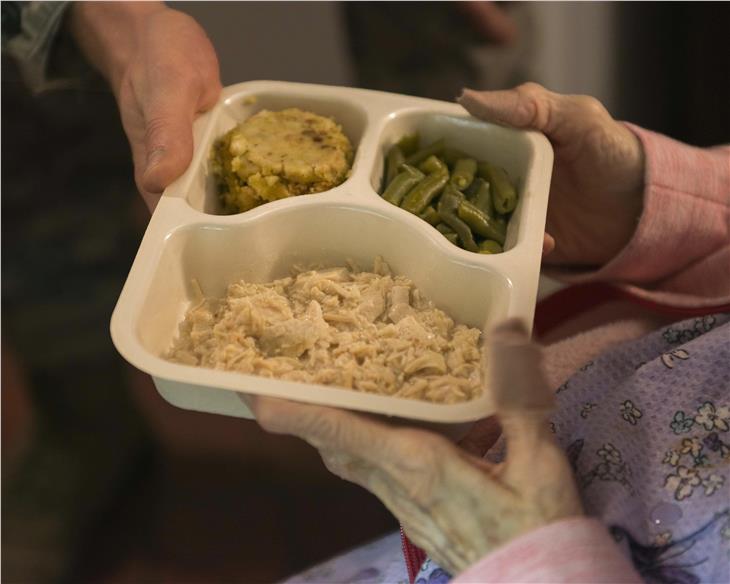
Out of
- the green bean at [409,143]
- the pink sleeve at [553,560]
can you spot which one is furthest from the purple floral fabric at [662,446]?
the green bean at [409,143]

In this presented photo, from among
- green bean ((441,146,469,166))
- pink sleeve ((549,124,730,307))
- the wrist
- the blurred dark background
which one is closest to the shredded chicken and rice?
green bean ((441,146,469,166))

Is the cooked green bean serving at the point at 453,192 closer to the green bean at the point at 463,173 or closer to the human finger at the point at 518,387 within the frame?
the green bean at the point at 463,173

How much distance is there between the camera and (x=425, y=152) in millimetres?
1299

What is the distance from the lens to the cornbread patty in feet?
3.96

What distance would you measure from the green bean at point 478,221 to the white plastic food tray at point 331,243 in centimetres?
3

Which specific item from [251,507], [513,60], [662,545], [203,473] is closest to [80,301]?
[203,473]

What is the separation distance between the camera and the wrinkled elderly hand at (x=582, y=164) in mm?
1272

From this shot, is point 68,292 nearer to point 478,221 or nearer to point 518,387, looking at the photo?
point 478,221

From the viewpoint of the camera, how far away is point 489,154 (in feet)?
4.34

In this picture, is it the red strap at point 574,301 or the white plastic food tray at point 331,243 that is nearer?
the white plastic food tray at point 331,243

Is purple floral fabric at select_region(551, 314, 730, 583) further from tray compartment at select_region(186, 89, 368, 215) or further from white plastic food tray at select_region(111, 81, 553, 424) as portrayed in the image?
tray compartment at select_region(186, 89, 368, 215)

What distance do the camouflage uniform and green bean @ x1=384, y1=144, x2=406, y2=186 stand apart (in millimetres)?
984

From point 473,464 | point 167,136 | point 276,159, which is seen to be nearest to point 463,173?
point 276,159

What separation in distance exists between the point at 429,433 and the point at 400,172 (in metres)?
0.52
